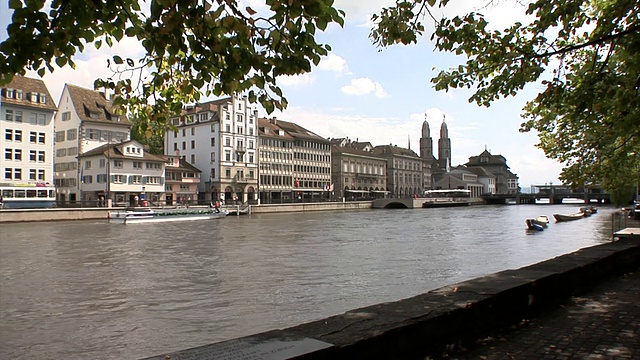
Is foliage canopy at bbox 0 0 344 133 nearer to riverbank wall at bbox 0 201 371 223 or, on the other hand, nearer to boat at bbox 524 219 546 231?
boat at bbox 524 219 546 231

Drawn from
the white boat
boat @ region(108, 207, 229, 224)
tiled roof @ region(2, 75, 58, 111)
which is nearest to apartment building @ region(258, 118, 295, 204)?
boat @ region(108, 207, 229, 224)

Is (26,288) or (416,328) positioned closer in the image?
(416,328)

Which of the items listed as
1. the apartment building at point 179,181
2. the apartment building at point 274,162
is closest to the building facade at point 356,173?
the apartment building at point 274,162

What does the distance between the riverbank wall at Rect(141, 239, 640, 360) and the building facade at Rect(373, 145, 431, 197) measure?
13211 cm

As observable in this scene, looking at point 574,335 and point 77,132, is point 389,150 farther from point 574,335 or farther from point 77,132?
point 574,335

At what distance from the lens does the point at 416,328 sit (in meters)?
4.33

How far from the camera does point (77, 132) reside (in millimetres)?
70375

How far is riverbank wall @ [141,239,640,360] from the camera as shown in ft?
11.5

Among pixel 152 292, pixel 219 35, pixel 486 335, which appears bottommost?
pixel 152 292

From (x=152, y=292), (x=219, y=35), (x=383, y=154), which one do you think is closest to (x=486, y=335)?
(x=219, y=35)

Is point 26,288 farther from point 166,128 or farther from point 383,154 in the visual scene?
point 383,154

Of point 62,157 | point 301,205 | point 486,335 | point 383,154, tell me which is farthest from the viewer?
point 383,154

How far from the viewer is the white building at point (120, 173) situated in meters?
66.5

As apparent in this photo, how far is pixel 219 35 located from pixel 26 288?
13488mm
